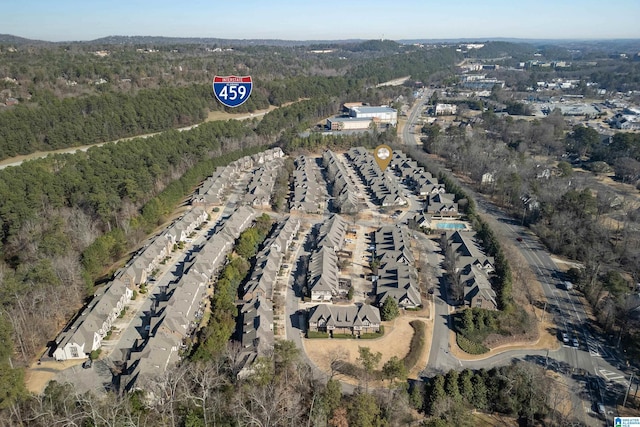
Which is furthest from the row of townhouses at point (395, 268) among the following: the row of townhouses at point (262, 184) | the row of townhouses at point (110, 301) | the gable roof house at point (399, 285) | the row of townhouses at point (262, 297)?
the row of townhouses at point (110, 301)

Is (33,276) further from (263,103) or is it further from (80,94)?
(263,103)

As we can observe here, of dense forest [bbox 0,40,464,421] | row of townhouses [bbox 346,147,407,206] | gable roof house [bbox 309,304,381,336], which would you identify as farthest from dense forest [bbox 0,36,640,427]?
row of townhouses [bbox 346,147,407,206]

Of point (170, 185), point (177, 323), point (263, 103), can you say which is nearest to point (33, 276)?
point (177, 323)

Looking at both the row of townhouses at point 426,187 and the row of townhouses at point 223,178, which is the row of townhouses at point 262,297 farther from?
the row of townhouses at point 426,187

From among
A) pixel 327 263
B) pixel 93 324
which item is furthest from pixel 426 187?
pixel 93 324

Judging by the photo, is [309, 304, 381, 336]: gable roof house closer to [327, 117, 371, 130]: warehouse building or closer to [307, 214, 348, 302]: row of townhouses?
[307, 214, 348, 302]: row of townhouses

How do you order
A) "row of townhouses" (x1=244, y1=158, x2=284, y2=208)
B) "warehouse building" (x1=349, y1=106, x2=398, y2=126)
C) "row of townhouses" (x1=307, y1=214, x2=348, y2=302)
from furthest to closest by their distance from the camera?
1. "warehouse building" (x1=349, y1=106, x2=398, y2=126)
2. "row of townhouses" (x1=244, y1=158, x2=284, y2=208)
3. "row of townhouses" (x1=307, y1=214, x2=348, y2=302)
